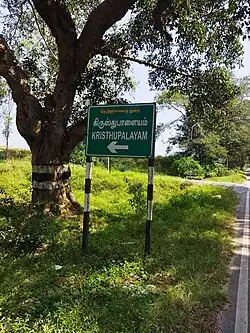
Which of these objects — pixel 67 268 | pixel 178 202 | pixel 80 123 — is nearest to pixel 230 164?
pixel 178 202

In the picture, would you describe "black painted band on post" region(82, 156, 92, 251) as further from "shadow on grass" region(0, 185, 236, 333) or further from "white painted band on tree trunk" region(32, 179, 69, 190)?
"white painted band on tree trunk" region(32, 179, 69, 190)

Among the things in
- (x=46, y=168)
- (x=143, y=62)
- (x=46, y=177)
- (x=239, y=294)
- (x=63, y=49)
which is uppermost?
(x=143, y=62)

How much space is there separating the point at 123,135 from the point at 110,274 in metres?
1.99

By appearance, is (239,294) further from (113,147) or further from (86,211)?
(113,147)

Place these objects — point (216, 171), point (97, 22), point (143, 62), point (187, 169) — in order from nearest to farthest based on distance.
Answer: point (97, 22)
point (143, 62)
point (187, 169)
point (216, 171)

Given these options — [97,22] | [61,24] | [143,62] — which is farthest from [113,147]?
[143,62]

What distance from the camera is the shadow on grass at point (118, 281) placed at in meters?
3.23

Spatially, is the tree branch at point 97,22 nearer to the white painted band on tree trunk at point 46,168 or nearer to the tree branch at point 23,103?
the tree branch at point 23,103

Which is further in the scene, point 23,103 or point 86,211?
point 23,103

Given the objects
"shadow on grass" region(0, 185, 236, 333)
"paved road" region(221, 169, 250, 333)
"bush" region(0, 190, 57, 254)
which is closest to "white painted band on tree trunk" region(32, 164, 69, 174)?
"bush" region(0, 190, 57, 254)

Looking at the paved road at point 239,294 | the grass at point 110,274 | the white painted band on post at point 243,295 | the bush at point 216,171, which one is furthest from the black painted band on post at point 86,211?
the bush at point 216,171

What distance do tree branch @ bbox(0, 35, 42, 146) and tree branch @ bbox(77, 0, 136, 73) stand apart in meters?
1.19

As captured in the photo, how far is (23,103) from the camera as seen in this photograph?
301 inches

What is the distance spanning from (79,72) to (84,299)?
5473 mm
